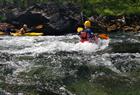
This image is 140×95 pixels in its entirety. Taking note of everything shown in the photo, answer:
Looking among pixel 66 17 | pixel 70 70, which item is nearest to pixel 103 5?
pixel 66 17

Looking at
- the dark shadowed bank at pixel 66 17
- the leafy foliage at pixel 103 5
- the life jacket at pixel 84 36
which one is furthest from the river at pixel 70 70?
the leafy foliage at pixel 103 5

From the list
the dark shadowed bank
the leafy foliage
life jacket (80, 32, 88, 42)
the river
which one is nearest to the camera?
the river

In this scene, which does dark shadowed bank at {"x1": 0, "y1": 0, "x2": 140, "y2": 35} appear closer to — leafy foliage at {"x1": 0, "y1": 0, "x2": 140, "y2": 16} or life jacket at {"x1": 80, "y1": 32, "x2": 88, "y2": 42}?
leafy foliage at {"x1": 0, "y1": 0, "x2": 140, "y2": 16}

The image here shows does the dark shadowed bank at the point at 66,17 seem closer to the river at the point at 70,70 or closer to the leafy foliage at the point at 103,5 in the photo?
the leafy foliage at the point at 103,5

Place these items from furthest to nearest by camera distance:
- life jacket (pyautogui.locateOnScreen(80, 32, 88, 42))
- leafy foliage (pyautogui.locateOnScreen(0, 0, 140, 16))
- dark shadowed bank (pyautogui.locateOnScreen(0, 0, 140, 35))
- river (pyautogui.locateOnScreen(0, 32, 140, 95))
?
leafy foliage (pyautogui.locateOnScreen(0, 0, 140, 16))
dark shadowed bank (pyautogui.locateOnScreen(0, 0, 140, 35))
life jacket (pyautogui.locateOnScreen(80, 32, 88, 42))
river (pyautogui.locateOnScreen(0, 32, 140, 95))

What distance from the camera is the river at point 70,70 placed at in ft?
39.4

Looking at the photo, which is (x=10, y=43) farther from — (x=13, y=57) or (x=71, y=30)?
(x=71, y=30)

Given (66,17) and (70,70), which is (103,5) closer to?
(66,17)

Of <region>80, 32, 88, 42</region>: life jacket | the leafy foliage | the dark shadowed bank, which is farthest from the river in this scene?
the leafy foliage

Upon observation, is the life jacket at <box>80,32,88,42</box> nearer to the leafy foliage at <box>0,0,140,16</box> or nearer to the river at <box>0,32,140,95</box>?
the river at <box>0,32,140,95</box>

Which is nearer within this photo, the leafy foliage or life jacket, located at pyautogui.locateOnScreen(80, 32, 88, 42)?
life jacket, located at pyautogui.locateOnScreen(80, 32, 88, 42)

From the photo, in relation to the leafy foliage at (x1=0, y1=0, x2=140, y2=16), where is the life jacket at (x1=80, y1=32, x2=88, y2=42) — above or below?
above

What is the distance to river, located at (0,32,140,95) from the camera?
12016mm

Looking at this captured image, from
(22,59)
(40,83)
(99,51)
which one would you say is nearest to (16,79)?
(40,83)
